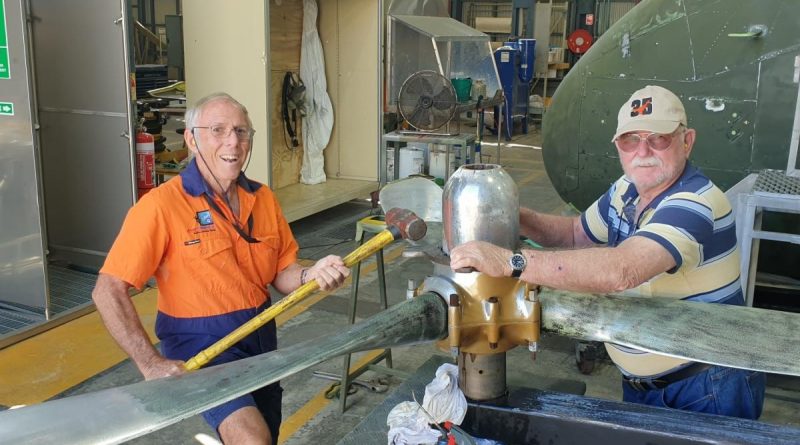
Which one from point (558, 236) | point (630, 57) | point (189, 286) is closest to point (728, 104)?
point (630, 57)

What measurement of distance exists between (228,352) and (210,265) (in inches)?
11.1

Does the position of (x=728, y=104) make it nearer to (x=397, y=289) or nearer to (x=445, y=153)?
(x=397, y=289)

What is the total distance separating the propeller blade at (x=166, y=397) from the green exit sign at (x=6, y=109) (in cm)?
400

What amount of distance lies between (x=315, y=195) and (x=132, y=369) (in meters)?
3.57

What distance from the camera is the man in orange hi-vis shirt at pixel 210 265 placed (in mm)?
2230

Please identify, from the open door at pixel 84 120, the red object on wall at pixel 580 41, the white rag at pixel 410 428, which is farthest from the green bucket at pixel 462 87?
the red object on wall at pixel 580 41

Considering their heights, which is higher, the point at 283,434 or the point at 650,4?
the point at 650,4

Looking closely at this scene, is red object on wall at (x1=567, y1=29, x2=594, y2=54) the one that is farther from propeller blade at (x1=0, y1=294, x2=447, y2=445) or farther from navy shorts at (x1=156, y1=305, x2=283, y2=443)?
propeller blade at (x1=0, y1=294, x2=447, y2=445)

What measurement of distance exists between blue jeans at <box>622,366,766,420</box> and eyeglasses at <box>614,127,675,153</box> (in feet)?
1.96

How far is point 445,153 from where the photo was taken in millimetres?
7098

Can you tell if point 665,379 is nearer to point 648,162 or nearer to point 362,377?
point 648,162

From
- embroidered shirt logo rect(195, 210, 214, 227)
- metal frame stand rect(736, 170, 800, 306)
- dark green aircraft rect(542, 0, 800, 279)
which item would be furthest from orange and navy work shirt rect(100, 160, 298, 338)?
dark green aircraft rect(542, 0, 800, 279)

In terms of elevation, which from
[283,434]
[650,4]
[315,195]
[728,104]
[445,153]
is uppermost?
[650,4]

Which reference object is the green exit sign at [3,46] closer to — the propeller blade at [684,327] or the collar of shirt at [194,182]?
the collar of shirt at [194,182]
